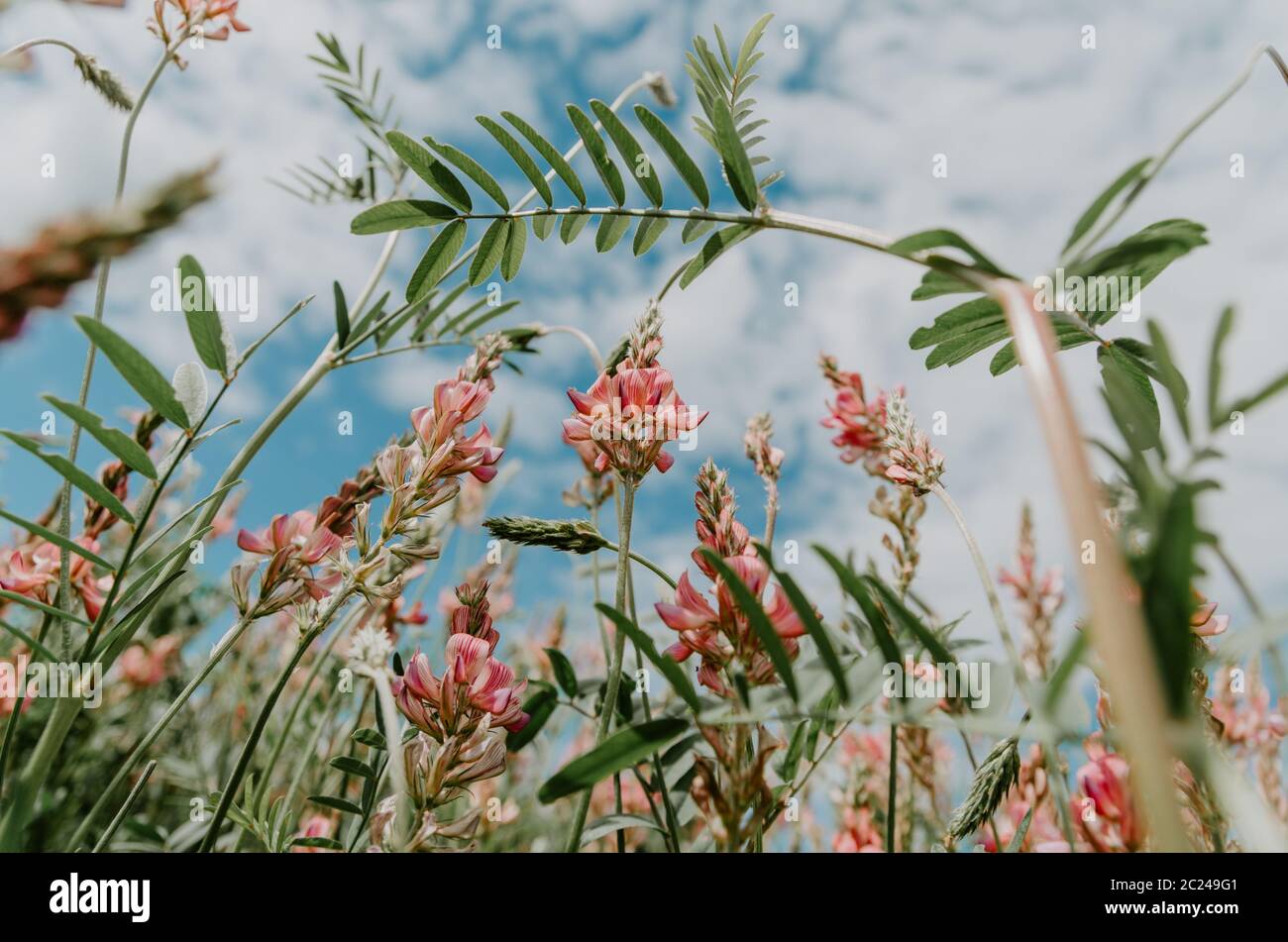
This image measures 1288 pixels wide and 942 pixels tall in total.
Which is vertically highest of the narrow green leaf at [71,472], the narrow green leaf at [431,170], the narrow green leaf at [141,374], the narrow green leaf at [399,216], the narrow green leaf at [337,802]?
the narrow green leaf at [431,170]

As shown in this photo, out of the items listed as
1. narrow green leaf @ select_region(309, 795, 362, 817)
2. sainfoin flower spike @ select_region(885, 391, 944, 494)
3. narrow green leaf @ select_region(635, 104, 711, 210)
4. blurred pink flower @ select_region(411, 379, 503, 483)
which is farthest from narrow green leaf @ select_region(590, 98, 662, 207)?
narrow green leaf @ select_region(309, 795, 362, 817)

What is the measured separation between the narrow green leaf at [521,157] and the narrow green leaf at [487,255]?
7 cm

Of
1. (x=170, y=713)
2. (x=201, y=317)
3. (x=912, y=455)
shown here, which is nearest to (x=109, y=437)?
(x=201, y=317)

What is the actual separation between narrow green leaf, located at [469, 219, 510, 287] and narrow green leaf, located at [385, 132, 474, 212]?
5 centimetres

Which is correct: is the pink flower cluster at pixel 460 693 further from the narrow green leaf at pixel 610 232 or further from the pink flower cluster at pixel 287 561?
the narrow green leaf at pixel 610 232

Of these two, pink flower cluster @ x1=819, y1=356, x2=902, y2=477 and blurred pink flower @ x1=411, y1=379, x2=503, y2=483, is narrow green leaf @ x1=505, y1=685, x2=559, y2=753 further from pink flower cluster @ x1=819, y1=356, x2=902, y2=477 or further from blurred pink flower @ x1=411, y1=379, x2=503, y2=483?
pink flower cluster @ x1=819, y1=356, x2=902, y2=477

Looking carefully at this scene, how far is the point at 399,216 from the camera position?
2.86 feet

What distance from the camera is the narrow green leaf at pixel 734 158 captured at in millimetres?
738

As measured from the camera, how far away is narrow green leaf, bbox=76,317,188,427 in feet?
2.28

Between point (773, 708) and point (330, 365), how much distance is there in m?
0.75

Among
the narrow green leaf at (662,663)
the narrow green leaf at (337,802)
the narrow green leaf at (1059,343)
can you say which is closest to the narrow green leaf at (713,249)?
the narrow green leaf at (1059,343)

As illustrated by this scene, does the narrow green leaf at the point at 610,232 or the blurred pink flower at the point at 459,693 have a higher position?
the narrow green leaf at the point at 610,232

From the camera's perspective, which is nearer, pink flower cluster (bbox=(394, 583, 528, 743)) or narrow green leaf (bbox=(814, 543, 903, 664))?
narrow green leaf (bbox=(814, 543, 903, 664))
